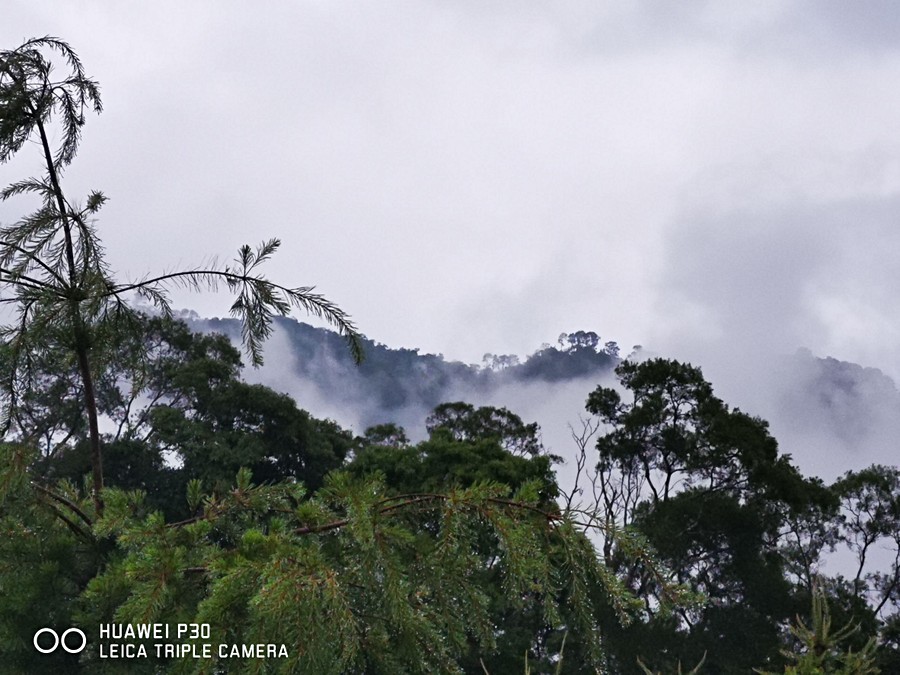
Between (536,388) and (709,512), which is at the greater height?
(536,388)

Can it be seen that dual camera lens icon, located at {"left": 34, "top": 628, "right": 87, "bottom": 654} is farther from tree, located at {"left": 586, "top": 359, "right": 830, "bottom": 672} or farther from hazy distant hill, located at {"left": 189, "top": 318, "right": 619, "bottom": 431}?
hazy distant hill, located at {"left": 189, "top": 318, "right": 619, "bottom": 431}

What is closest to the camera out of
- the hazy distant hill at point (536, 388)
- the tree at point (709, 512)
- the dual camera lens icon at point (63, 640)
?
the dual camera lens icon at point (63, 640)

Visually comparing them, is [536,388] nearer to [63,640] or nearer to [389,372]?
[389,372]

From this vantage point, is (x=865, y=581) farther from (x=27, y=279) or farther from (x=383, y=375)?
(x=383, y=375)

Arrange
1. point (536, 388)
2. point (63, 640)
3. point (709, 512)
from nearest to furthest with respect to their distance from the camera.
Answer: point (63, 640) → point (709, 512) → point (536, 388)

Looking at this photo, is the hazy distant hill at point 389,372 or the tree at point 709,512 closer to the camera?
the tree at point 709,512

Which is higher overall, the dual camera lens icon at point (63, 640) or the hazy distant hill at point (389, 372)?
the hazy distant hill at point (389, 372)

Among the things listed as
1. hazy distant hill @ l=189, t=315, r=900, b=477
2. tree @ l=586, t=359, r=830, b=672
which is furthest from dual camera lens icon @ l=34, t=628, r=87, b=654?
hazy distant hill @ l=189, t=315, r=900, b=477

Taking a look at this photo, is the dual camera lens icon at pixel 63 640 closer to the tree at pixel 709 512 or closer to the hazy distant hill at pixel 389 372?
the tree at pixel 709 512

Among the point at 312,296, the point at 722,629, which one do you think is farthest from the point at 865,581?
the point at 312,296

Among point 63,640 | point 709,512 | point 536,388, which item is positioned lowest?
point 63,640

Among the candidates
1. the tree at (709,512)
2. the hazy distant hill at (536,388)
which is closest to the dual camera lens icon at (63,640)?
the tree at (709,512)

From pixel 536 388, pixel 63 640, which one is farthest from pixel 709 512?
pixel 536 388

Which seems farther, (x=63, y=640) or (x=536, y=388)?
(x=536, y=388)
